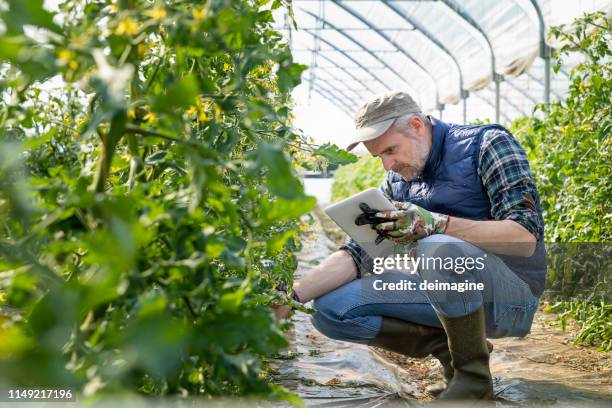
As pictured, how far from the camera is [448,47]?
11.2m

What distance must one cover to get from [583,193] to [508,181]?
72.5 inches

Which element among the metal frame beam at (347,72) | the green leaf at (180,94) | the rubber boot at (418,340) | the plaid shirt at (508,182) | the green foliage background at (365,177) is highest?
the metal frame beam at (347,72)

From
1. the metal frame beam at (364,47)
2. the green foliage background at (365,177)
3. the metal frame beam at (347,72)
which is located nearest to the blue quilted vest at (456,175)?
the green foliage background at (365,177)

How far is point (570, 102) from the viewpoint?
4234 millimetres

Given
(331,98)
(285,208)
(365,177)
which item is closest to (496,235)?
(285,208)

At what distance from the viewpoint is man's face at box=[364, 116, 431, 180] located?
249 centimetres

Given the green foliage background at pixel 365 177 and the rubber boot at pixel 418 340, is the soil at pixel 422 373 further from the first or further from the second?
the green foliage background at pixel 365 177

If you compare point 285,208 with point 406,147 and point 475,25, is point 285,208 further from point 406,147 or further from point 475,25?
point 475,25

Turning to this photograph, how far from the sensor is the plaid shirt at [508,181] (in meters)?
2.28

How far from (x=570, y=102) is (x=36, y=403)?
399 cm

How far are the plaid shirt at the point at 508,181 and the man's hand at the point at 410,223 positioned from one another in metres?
0.20

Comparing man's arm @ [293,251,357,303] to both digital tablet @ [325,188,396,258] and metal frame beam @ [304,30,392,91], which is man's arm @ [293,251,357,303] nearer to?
digital tablet @ [325,188,396,258]

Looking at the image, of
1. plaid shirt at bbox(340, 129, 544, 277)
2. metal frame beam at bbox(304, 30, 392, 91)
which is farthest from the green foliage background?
plaid shirt at bbox(340, 129, 544, 277)

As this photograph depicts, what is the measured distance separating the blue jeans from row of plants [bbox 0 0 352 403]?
47.9 inches
